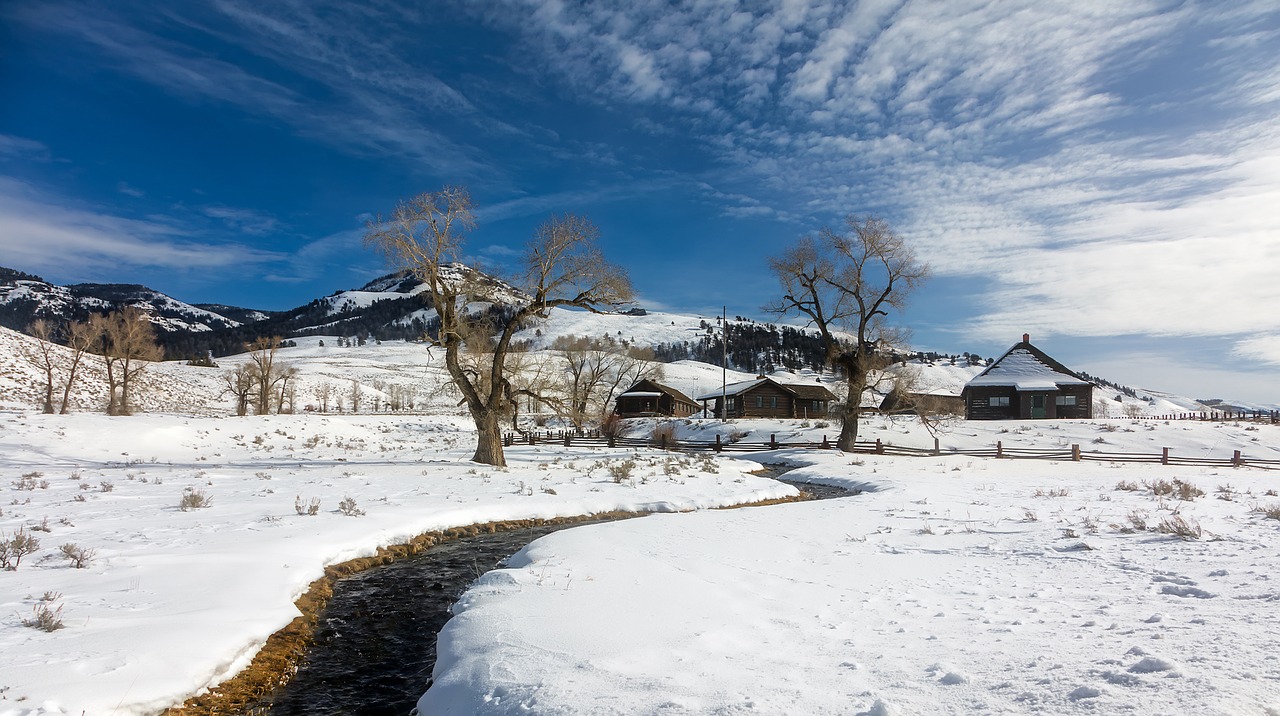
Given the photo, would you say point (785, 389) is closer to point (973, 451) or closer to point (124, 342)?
point (973, 451)

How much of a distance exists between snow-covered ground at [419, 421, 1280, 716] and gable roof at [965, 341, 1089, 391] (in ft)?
167

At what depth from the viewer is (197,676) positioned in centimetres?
532

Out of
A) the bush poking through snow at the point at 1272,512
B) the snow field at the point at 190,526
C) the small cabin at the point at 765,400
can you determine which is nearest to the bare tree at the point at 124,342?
the snow field at the point at 190,526

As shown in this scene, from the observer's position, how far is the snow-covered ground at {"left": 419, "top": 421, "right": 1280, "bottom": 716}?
407cm

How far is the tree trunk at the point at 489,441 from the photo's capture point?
24547mm

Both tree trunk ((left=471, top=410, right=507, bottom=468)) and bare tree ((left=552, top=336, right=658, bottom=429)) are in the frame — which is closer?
tree trunk ((left=471, top=410, right=507, bottom=468))

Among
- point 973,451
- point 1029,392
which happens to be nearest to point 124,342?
point 973,451

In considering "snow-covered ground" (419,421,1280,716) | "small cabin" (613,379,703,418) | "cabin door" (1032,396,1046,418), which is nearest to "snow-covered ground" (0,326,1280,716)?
"snow-covered ground" (419,421,1280,716)

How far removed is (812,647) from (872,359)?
95.8 feet

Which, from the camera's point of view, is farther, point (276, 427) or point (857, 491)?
point (276, 427)

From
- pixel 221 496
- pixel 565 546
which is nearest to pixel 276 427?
pixel 221 496

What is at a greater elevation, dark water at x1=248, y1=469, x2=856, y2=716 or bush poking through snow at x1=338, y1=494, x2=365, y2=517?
bush poking through snow at x1=338, y1=494, x2=365, y2=517

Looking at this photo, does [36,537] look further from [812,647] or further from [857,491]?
[857,491]

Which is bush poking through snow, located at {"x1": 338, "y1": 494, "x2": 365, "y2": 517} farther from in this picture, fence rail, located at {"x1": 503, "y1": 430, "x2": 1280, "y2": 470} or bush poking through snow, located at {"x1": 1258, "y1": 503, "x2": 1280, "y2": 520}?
fence rail, located at {"x1": 503, "y1": 430, "x2": 1280, "y2": 470}
